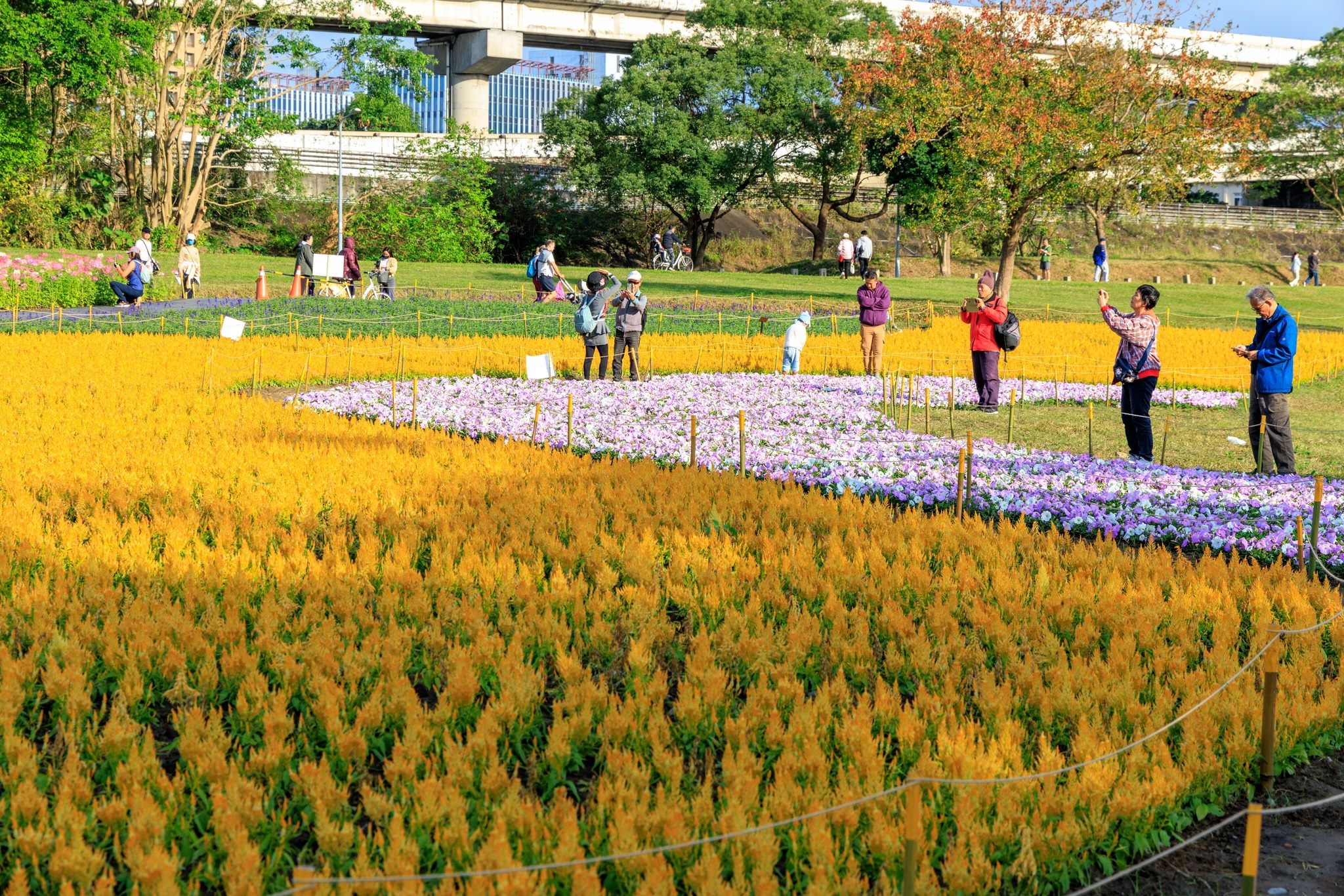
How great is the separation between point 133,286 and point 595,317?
46.0ft

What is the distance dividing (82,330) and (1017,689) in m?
22.6

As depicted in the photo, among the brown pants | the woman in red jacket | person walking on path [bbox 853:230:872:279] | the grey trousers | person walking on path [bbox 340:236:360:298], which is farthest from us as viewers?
person walking on path [bbox 853:230:872:279]

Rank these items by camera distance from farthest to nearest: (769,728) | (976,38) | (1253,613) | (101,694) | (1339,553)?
(976,38) < (1339,553) < (1253,613) < (101,694) < (769,728)

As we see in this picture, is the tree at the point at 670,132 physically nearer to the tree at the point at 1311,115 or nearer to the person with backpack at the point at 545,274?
the person with backpack at the point at 545,274

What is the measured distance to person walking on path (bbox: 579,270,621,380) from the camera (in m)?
18.3

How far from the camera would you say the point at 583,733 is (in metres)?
5.81

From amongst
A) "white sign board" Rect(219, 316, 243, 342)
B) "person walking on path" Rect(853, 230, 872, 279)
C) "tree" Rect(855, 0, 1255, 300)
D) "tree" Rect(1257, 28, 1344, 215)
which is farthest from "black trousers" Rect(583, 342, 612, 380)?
"tree" Rect(1257, 28, 1344, 215)

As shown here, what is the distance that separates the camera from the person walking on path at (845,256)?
140ft

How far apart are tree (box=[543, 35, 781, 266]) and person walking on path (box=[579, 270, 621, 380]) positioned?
25.9 metres

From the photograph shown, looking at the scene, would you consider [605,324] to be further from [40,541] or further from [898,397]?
[40,541]

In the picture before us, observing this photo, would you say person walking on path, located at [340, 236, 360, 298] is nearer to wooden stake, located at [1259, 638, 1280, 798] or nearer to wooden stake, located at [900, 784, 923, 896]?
wooden stake, located at [1259, 638, 1280, 798]

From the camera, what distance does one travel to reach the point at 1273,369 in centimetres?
1242

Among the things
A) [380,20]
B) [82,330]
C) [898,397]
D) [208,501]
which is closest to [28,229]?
[380,20]

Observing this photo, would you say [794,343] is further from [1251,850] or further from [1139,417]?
[1251,850]
